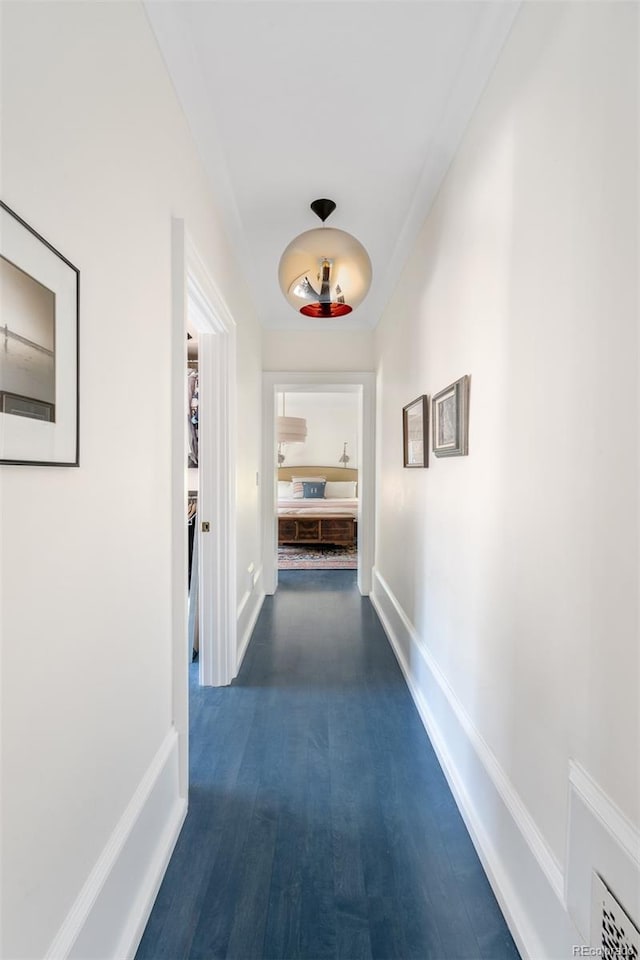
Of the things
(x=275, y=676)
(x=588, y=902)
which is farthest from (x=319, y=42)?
(x=275, y=676)

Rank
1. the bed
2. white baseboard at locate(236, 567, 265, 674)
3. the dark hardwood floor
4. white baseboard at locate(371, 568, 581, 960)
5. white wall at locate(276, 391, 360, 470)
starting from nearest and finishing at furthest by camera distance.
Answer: white baseboard at locate(371, 568, 581, 960) → the dark hardwood floor → white baseboard at locate(236, 567, 265, 674) → the bed → white wall at locate(276, 391, 360, 470)

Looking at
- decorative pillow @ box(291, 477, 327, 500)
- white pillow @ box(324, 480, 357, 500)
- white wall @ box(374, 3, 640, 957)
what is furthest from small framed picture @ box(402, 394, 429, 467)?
white pillow @ box(324, 480, 357, 500)

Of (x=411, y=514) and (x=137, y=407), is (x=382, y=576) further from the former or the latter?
(x=137, y=407)

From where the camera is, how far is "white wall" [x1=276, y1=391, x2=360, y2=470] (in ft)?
29.1

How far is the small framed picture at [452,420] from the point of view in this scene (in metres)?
1.65

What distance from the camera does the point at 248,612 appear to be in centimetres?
328

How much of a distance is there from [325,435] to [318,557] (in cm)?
341

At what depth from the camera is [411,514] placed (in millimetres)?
2639

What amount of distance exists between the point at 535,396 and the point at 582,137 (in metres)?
0.55

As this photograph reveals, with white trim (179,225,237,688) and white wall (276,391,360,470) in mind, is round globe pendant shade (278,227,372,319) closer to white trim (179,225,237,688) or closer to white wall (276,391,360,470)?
white trim (179,225,237,688)

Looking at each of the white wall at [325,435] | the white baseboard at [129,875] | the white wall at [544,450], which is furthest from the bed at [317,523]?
the white baseboard at [129,875]

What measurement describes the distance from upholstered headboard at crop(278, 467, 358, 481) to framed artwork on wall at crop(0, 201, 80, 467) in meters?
8.02


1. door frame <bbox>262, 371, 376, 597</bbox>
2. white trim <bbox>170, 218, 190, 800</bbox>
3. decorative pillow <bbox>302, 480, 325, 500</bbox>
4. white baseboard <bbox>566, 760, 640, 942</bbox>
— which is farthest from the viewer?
decorative pillow <bbox>302, 480, 325, 500</bbox>

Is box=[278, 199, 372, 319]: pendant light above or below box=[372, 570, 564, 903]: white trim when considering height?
above
